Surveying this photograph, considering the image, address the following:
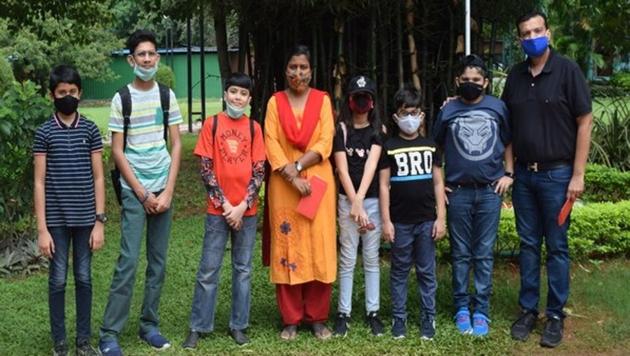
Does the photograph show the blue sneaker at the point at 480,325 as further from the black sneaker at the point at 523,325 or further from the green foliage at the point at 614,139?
the green foliage at the point at 614,139

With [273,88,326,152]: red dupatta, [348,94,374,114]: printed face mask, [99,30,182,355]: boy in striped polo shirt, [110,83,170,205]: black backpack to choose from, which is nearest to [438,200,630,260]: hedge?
[348,94,374,114]: printed face mask

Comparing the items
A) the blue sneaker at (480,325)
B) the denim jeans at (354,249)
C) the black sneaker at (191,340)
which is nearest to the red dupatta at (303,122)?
the denim jeans at (354,249)

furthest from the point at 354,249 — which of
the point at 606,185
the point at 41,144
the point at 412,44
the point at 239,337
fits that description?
the point at 606,185

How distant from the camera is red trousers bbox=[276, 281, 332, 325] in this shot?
4.64 m

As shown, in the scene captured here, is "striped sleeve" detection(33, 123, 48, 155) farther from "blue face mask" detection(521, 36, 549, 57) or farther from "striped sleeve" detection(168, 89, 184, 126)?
"blue face mask" detection(521, 36, 549, 57)

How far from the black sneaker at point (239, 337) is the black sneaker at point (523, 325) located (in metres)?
1.65

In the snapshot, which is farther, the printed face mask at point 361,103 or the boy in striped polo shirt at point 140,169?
the printed face mask at point 361,103

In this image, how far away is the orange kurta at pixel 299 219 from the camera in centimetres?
450

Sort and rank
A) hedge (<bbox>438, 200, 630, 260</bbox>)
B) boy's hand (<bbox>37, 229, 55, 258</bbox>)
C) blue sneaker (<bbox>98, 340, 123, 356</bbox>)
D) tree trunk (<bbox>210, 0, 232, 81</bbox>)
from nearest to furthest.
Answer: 1. boy's hand (<bbox>37, 229, 55, 258</bbox>)
2. blue sneaker (<bbox>98, 340, 123, 356</bbox>)
3. hedge (<bbox>438, 200, 630, 260</bbox>)
4. tree trunk (<bbox>210, 0, 232, 81</bbox>)

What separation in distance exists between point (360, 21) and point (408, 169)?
2769 millimetres

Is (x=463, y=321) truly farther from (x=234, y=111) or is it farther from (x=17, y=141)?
(x=17, y=141)

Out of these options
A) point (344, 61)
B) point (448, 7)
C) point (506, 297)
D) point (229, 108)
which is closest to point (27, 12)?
point (344, 61)

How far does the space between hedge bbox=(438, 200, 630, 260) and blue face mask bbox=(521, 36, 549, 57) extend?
6.97 feet

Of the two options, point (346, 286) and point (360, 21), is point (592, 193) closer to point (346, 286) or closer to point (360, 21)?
point (360, 21)
